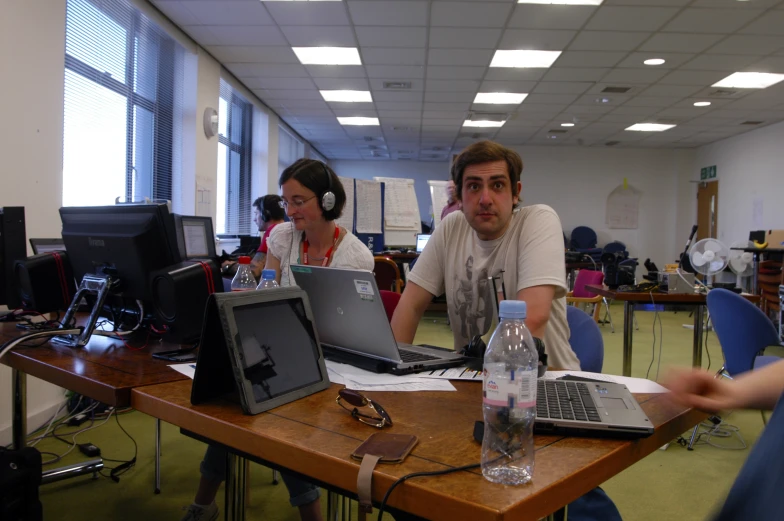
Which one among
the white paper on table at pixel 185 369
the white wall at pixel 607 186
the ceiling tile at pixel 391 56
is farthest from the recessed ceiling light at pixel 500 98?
the white paper on table at pixel 185 369

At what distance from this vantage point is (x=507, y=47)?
5.57 meters

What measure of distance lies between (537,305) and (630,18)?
4.39 meters

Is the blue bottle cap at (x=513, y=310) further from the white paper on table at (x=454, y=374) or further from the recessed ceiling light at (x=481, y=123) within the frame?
the recessed ceiling light at (x=481, y=123)

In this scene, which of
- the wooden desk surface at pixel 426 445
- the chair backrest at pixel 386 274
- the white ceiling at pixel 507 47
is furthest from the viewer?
the white ceiling at pixel 507 47

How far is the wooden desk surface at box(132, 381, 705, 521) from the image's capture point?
663mm

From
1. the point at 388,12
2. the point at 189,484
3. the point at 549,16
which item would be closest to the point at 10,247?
the point at 189,484

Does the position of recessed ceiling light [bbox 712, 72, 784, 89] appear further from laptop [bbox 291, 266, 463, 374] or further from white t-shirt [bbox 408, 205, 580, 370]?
laptop [bbox 291, 266, 463, 374]

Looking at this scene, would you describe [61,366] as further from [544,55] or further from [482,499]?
[544,55]

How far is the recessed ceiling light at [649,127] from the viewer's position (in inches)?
360

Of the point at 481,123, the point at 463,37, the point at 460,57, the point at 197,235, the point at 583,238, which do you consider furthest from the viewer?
the point at 583,238

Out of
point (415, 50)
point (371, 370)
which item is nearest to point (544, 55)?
point (415, 50)

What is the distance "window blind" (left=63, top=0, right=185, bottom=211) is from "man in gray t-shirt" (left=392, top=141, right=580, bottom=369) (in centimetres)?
293

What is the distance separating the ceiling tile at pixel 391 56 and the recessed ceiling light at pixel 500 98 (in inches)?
65.3

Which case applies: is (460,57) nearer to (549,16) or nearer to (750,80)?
(549,16)
